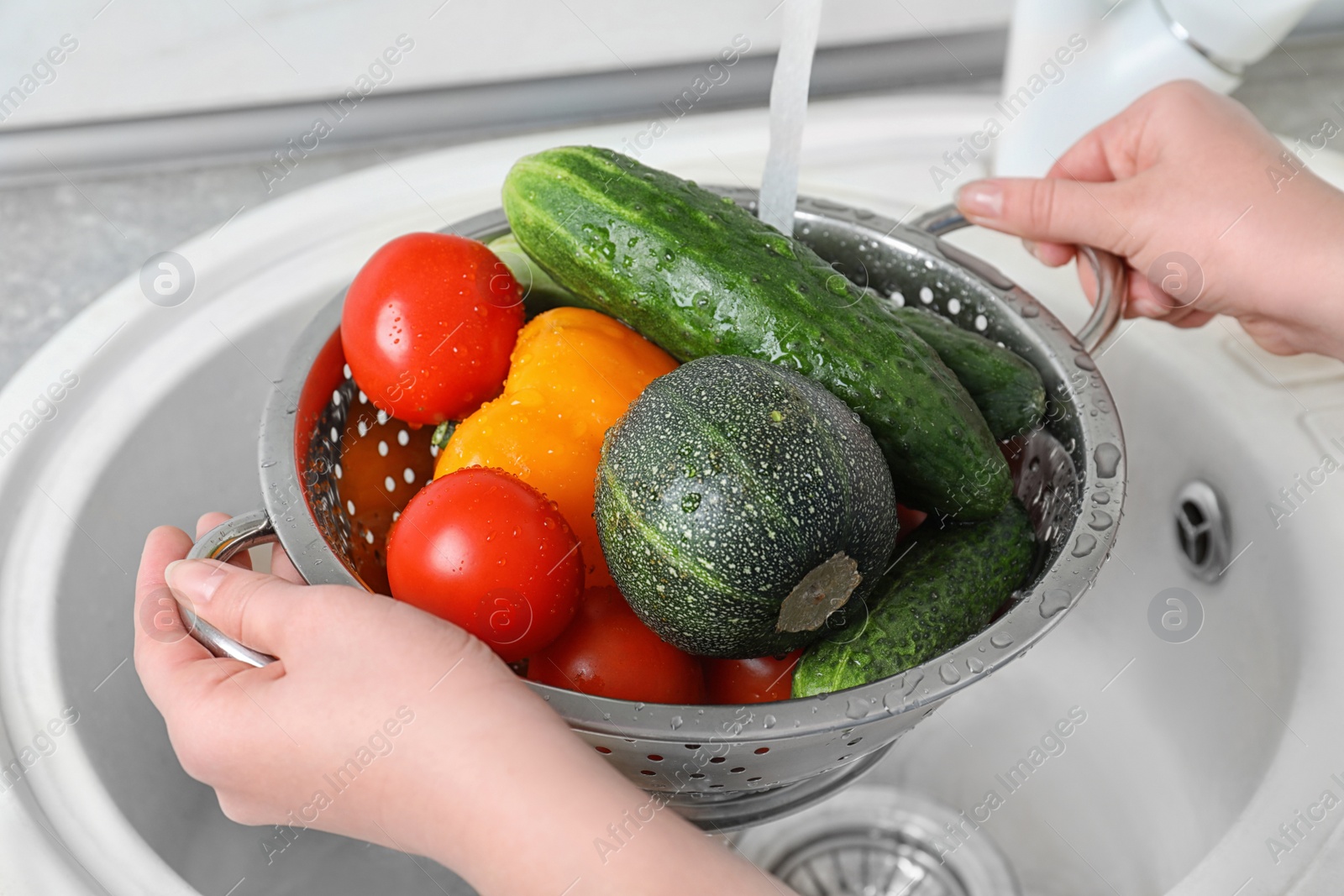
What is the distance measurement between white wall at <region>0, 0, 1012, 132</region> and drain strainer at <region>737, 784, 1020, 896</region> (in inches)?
30.1

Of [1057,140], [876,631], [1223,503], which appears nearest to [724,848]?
[876,631]

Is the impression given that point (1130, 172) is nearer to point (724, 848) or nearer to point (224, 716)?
point (724, 848)

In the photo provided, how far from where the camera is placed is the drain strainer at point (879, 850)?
70 cm

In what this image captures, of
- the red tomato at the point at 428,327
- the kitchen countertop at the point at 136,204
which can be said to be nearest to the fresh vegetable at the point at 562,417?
the red tomato at the point at 428,327

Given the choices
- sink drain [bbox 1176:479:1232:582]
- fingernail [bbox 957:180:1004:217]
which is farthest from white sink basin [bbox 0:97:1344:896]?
fingernail [bbox 957:180:1004:217]

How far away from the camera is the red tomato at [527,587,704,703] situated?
1.76 ft

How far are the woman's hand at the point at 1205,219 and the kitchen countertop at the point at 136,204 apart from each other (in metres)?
0.44

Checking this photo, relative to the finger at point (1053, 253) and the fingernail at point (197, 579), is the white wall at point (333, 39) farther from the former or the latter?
the fingernail at point (197, 579)

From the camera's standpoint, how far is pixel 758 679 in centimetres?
58

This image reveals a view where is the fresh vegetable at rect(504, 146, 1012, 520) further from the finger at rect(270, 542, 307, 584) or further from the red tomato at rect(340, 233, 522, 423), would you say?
the finger at rect(270, 542, 307, 584)

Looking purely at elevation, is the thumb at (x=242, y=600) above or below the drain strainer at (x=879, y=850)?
above

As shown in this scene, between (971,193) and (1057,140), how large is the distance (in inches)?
8.8

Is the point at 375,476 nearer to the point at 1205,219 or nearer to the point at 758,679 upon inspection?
the point at 758,679

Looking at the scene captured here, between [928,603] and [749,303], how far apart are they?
0.19 m
